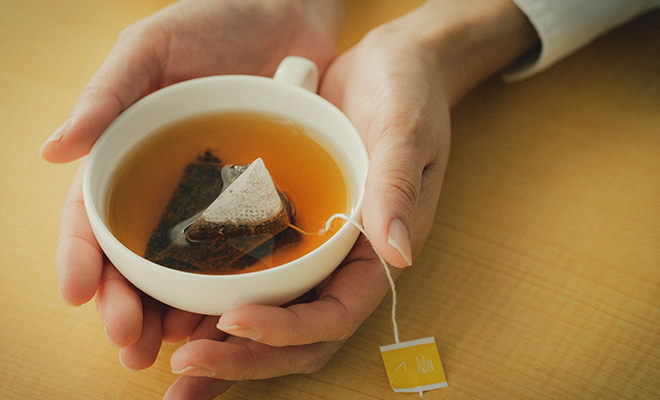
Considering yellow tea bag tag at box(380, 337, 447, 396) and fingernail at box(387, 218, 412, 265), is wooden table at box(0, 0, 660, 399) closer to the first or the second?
yellow tea bag tag at box(380, 337, 447, 396)

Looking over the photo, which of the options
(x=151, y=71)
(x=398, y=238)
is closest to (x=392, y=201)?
(x=398, y=238)

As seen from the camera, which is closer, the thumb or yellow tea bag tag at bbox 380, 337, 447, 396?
the thumb

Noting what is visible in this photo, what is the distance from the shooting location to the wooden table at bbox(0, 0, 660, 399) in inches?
35.0

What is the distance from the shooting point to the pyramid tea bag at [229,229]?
0.82 meters

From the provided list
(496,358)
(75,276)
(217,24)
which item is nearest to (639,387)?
(496,358)

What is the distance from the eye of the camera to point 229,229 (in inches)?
33.2

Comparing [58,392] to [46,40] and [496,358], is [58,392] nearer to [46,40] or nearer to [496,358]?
[496,358]

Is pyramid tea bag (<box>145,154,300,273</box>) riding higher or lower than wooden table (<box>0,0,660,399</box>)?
higher

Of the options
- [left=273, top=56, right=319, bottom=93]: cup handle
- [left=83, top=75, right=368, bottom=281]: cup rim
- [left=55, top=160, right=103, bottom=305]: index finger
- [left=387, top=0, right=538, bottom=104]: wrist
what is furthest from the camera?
[left=387, top=0, right=538, bottom=104]: wrist

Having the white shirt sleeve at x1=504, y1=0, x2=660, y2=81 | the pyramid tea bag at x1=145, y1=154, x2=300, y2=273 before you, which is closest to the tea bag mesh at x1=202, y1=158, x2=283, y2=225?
the pyramid tea bag at x1=145, y1=154, x2=300, y2=273

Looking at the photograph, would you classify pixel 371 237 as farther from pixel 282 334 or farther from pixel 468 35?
pixel 468 35

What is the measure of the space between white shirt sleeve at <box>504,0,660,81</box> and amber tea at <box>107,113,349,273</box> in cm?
65

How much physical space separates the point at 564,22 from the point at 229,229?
954 millimetres

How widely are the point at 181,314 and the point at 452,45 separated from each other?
2.80ft
